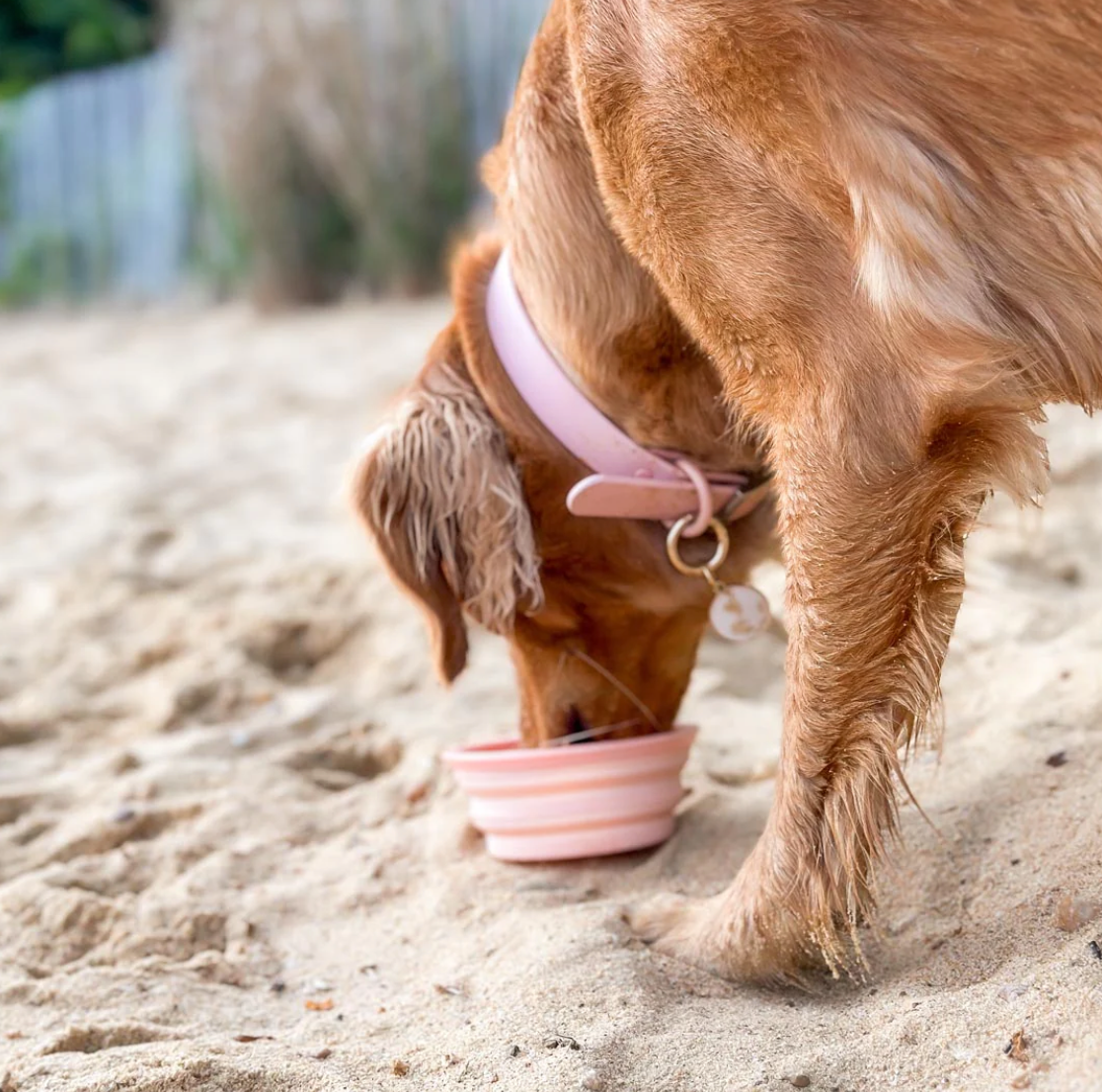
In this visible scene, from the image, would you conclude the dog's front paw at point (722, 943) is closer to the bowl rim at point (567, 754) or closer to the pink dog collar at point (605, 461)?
the bowl rim at point (567, 754)

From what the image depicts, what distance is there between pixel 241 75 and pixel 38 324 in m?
2.84

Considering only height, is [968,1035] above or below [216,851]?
above

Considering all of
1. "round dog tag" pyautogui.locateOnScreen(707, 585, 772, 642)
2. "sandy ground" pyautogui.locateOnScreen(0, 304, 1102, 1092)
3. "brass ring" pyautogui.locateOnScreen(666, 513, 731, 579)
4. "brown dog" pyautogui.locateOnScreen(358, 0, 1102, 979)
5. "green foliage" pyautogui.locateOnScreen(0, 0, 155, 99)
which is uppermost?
"brown dog" pyautogui.locateOnScreen(358, 0, 1102, 979)

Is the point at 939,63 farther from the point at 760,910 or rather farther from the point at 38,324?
the point at 38,324

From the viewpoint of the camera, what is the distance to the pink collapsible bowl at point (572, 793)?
2623 mm

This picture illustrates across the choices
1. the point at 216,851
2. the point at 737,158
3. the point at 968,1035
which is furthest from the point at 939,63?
the point at 216,851

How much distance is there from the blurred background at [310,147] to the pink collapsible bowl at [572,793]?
7518 millimetres

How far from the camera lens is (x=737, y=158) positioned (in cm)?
195

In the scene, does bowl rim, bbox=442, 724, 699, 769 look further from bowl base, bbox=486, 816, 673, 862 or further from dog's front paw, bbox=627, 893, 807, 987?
dog's front paw, bbox=627, 893, 807, 987

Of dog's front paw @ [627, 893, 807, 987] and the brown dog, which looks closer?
the brown dog

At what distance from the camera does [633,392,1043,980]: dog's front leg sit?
1.90 metres

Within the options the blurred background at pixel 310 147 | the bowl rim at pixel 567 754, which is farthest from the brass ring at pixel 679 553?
the blurred background at pixel 310 147

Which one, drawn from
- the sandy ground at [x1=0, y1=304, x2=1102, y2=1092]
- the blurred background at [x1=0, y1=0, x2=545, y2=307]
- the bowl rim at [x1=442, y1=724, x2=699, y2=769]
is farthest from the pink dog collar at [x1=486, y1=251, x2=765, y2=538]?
the blurred background at [x1=0, y1=0, x2=545, y2=307]

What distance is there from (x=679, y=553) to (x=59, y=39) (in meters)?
16.0
